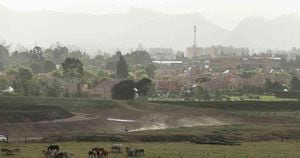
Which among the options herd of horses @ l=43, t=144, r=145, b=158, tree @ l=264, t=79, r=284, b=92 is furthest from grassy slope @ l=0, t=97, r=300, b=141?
tree @ l=264, t=79, r=284, b=92

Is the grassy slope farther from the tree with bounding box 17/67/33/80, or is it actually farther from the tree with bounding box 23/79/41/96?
the tree with bounding box 17/67/33/80

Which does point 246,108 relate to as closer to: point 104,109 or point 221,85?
point 104,109

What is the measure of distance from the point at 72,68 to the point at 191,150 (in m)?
89.9

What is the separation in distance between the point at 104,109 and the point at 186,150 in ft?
147

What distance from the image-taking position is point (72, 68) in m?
146

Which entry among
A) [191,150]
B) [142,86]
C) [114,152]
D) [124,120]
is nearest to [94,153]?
[114,152]

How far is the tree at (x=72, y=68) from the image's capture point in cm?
14438

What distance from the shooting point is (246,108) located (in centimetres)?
10856

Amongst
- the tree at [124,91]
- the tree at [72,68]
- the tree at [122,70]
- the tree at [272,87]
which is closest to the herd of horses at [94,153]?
the tree at [124,91]

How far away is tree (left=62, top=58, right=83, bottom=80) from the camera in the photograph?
474 ft

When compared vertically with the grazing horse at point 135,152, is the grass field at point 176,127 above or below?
below

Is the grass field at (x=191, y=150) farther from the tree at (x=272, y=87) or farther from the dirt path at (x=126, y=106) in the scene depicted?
the tree at (x=272, y=87)

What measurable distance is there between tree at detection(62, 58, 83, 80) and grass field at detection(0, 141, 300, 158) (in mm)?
79339

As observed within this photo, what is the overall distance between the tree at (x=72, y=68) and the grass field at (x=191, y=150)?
79.3 meters
